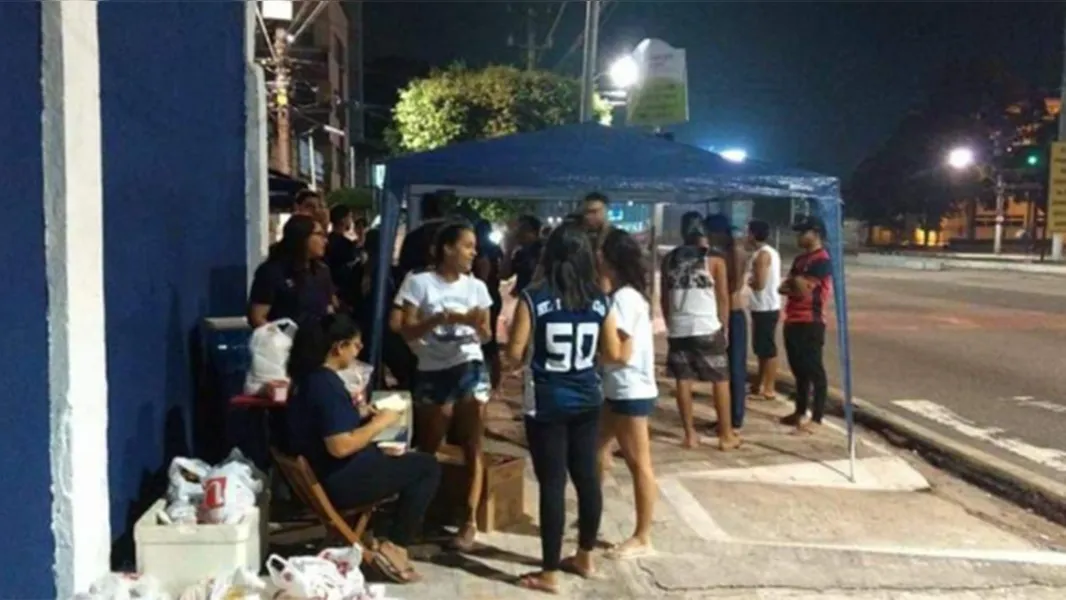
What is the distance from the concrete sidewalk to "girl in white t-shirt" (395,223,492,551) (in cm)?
59

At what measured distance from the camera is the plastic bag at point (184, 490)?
4695 mm

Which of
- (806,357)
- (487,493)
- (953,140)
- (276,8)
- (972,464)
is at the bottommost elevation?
(972,464)

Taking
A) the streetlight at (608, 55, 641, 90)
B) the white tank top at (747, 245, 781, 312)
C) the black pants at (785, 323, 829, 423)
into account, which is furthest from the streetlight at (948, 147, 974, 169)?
the black pants at (785, 323, 829, 423)

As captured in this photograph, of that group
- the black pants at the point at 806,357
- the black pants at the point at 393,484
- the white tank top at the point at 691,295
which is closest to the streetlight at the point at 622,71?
the black pants at the point at 806,357

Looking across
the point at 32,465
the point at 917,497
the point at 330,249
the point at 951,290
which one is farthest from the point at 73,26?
the point at 951,290

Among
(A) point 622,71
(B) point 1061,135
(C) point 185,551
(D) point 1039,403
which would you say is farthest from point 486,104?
(B) point 1061,135

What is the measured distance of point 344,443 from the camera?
4.80m

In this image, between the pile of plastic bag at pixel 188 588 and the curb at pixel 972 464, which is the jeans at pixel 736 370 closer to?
the curb at pixel 972 464

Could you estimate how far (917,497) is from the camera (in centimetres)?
721

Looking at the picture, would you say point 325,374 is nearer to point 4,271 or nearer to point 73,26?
point 4,271

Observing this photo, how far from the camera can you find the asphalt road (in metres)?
9.73

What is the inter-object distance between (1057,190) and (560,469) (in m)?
32.9

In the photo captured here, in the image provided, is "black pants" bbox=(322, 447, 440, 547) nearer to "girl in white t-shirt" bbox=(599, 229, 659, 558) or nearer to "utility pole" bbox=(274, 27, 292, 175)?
"girl in white t-shirt" bbox=(599, 229, 659, 558)

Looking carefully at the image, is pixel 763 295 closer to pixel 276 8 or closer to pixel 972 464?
pixel 972 464
